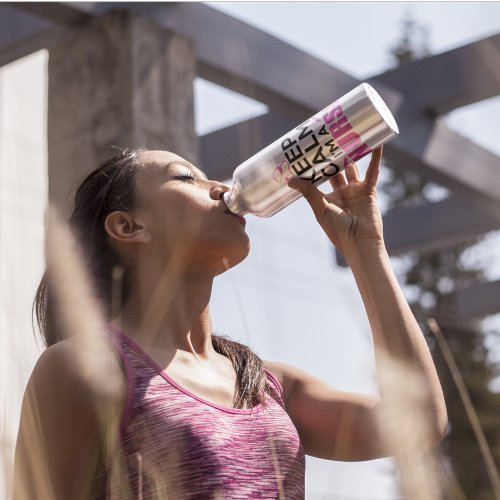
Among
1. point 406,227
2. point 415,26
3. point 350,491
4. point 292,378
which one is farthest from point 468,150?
point 415,26

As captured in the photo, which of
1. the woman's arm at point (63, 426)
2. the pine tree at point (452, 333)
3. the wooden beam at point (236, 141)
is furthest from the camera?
the pine tree at point (452, 333)

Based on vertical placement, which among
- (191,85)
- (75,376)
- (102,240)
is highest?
(191,85)

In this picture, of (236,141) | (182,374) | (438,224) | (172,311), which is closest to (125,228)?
(172,311)

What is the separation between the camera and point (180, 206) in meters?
1.62

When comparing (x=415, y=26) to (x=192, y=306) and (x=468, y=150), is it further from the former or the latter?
(x=192, y=306)

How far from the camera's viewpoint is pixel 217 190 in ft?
5.43

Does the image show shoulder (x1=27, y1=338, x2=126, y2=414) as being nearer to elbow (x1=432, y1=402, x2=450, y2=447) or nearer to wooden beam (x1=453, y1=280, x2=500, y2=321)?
elbow (x1=432, y1=402, x2=450, y2=447)

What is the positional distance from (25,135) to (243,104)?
1.76 metres

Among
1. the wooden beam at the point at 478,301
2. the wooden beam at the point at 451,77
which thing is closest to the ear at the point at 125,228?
the wooden beam at the point at 451,77

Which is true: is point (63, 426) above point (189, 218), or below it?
below

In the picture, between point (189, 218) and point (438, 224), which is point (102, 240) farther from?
point (438, 224)

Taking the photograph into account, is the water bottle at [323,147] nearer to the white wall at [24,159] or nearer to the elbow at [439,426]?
the elbow at [439,426]

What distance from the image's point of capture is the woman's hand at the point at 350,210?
1629 mm

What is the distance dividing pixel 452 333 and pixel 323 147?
12.3 metres
